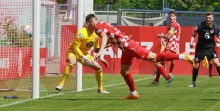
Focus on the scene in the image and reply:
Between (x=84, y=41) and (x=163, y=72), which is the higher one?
(x=84, y=41)

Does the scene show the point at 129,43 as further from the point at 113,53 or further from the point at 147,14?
the point at 147,14

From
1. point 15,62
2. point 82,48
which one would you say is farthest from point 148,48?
point 82,48

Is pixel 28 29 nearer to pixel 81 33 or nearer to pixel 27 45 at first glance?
pixel 27 45

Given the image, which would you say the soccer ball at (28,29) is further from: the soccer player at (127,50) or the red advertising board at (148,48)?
the red advertising board at (148,48)

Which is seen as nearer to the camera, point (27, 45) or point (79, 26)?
point (79, 26)

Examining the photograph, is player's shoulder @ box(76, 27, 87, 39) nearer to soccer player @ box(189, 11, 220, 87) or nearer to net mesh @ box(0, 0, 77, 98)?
net mesh @ box(0, 0, 77, 98)

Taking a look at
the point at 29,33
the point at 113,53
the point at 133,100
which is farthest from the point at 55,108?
the point at 113,53

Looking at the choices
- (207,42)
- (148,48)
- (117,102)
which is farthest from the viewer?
(148,48)

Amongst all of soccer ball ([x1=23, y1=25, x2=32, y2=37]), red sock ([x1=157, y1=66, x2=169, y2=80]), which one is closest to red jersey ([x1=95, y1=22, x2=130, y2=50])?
soccer ball ([x1=23, y1=25, x2=32, y2=37])

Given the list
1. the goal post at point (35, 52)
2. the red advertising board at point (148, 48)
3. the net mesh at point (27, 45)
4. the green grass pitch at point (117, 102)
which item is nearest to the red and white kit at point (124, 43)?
the green grass pitch at point (117, 102)

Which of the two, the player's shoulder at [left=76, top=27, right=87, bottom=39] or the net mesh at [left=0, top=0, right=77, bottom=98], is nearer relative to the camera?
the player's shoulder at [left=76, top=27, right=87, bottom=39]

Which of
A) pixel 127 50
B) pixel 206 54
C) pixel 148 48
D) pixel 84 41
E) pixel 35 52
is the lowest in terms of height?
pixel 148 48

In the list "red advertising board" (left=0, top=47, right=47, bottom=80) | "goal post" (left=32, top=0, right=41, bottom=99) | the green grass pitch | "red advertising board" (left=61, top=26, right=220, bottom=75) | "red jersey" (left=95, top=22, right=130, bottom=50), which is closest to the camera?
the green grass pitch

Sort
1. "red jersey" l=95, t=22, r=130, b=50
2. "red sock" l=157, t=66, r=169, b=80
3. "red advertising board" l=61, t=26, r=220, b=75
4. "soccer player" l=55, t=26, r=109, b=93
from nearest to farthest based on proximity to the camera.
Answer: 1. "red jersey" l=95, t=22, r=130, b=50
2. "soccer player" l=55, t=26, r=109, b=93
3. "red sock" l=157, t=66, r=169, b=80
4. "red advertising board" l=61, t=26, r=220, b=75
